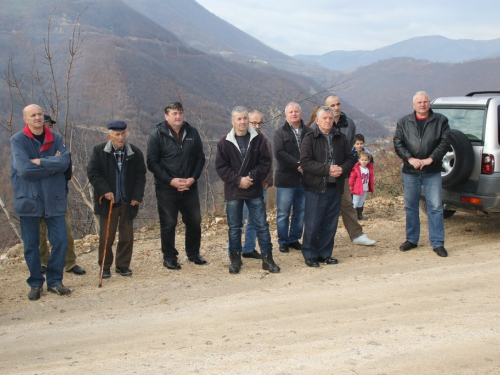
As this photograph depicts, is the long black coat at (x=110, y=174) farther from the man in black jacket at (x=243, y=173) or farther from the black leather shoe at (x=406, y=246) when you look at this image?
the black leather shoe at (x=406, y=246)

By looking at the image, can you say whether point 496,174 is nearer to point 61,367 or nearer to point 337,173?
point 337,173

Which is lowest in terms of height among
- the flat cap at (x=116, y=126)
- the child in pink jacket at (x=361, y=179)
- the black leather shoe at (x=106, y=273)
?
the black leather shoe at (x=106, y=273)

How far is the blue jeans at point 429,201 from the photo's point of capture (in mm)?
6172

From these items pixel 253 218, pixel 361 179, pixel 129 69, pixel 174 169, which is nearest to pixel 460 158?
pixel 361 179

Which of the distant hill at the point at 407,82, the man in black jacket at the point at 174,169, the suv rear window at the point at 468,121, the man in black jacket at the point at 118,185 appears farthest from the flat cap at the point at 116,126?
the distant hill at the point at 407,82

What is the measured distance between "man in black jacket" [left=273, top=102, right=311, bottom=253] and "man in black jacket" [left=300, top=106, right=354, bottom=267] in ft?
1.04

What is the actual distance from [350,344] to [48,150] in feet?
11.7

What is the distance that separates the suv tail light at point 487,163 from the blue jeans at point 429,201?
0.62m

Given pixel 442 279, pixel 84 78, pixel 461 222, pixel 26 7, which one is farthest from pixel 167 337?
pixel 26 7

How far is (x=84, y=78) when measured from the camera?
145ft

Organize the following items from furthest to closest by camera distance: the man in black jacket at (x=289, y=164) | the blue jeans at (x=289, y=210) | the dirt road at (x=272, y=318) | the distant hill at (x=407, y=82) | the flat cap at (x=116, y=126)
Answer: the distant hill at (x=407, y=82), the blue jeans at (x=289, y=210), the man in black jacket at (x=289, y=164), the flat cap at (x=116, y=126), the dirt road at (x=272, y=318)

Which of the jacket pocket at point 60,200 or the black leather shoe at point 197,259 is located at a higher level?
the jacket pocket at point 60,200

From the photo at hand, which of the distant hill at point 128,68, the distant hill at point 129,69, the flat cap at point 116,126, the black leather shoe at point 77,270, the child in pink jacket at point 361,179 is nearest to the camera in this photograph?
the flat cap at point 116,126

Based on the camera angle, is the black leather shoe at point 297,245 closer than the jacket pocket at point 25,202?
No
